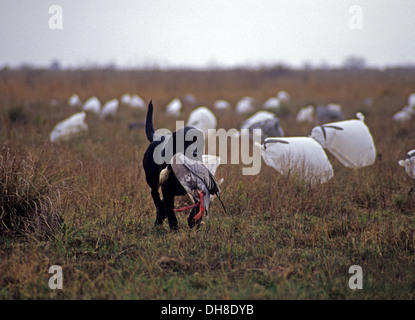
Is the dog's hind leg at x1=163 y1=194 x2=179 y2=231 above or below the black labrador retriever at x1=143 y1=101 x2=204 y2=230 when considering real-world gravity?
below

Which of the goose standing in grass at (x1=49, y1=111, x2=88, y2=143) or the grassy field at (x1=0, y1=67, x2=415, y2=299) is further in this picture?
the goose standing in grass at (x1=49, y1=111, x2=88, y2=143)

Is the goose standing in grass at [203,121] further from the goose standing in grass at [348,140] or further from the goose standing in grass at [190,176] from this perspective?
the goose standing in grass at [190,176]

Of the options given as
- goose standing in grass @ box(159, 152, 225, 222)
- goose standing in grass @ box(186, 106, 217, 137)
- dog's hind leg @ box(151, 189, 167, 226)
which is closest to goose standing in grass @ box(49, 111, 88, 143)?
goose standing in grass @ box(186, 106, 217, 137)

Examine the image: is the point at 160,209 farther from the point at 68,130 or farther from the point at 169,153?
the point at 68,130

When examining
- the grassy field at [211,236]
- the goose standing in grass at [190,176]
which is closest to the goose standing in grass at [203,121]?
the grassy field at [211,236]

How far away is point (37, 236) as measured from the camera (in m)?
3.68

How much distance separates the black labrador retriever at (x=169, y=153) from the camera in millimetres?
3340

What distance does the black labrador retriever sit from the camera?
3340mm

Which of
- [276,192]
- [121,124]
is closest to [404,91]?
[121,124]

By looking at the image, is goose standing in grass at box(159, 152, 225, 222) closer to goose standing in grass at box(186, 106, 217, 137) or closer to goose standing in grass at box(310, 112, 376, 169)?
goose standing in grass at box(310, 112, 376, 169)

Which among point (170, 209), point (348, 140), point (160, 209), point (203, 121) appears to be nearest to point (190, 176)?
point (170, 209)

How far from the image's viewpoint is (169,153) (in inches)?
132
